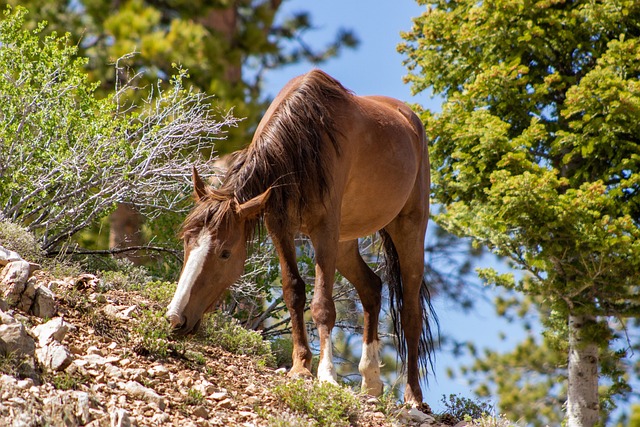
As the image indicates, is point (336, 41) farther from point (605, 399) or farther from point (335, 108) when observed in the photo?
point (335, 108)

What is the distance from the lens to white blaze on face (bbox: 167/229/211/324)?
494cm

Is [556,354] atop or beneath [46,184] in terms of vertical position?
atop

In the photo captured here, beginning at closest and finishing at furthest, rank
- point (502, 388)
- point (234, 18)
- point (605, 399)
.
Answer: point (605, 399) < point (234, 18) < point (502, 388)

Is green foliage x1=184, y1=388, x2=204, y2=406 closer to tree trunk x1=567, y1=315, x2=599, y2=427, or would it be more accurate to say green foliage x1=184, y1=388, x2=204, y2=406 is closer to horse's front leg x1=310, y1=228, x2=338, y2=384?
horse's front leg x1=310, y1=228, x2=338, y2=384

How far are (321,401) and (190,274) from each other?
1171mm

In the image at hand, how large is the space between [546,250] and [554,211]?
2.51 ft

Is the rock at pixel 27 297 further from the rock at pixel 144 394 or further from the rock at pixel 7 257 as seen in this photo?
the rock at pixel 144 394

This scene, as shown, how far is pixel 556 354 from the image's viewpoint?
14.4 meters

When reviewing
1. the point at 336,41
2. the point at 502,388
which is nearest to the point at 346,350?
the point at 502,388

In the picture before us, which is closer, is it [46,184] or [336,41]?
[46,184]

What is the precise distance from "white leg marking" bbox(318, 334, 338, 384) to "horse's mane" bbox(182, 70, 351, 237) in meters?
0.94

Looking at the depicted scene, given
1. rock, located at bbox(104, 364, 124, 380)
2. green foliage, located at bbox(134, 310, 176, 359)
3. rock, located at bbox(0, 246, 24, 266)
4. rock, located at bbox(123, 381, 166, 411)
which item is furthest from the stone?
rock, located at bbox(0, 246, 24, 266)

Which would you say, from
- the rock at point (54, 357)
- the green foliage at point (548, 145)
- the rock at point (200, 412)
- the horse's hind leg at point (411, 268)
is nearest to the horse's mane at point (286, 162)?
the rock at point (54, 357)

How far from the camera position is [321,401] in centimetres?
482
